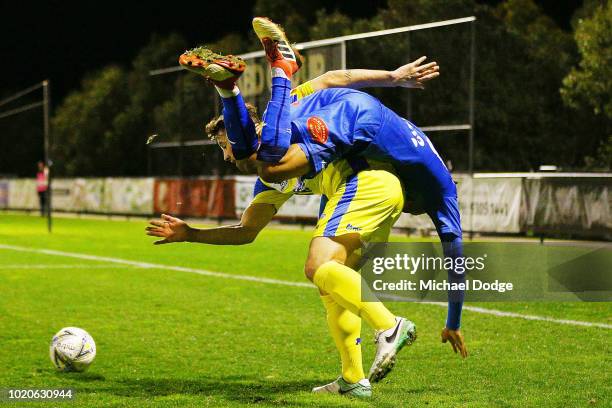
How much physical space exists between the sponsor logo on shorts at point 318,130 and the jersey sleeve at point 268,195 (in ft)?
2.98

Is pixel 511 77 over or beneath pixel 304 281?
over

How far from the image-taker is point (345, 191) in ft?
20.2

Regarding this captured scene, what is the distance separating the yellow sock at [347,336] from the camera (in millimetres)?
6398

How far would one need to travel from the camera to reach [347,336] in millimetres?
6395

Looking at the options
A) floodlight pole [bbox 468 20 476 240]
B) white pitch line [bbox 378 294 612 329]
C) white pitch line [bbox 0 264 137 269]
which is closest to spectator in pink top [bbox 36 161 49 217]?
floodlight pole [bbox 468 20 476 240]

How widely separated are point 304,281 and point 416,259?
2.24m

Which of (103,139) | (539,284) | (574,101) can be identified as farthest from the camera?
(103,139)

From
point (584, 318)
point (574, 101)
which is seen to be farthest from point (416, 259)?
point (574, 101)

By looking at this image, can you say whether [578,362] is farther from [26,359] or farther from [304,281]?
[304,281]

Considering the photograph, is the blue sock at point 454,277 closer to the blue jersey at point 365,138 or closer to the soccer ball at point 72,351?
the blue jersey at point 365,138

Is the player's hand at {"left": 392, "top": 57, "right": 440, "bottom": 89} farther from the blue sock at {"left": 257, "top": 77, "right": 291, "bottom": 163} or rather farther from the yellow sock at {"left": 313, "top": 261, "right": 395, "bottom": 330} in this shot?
the yellow sock at {"left": 313, "top": 261, "right": 395, "bottom": 330}

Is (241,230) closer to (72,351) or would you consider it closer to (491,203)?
(72,351)

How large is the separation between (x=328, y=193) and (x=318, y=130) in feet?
Result: 2.46

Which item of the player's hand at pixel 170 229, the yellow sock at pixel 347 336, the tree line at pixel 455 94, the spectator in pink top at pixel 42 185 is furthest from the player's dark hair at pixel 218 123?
the spectator in pink top at pixel 42 185
